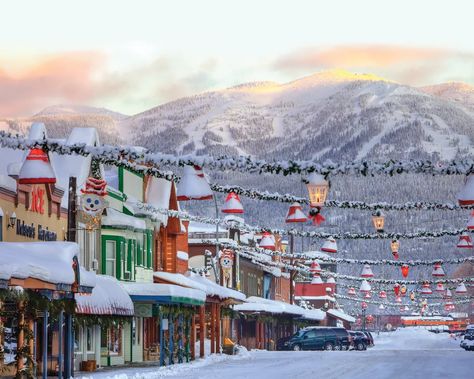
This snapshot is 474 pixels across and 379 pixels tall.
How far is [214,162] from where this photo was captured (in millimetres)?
29812

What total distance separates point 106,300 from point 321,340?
43.8m

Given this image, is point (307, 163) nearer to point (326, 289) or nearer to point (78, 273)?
point (78, 273)

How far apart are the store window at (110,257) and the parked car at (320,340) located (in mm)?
34537

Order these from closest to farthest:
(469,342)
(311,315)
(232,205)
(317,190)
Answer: (317,190), (232,205), (469,342), (311,315)

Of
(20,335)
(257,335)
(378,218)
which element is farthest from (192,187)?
(257,335)

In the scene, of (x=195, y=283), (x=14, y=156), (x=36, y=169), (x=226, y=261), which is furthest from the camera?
(x=226, y=261)

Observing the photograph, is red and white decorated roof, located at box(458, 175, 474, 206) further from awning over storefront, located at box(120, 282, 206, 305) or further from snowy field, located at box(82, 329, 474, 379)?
awning over storefront, located at box(120, 282, 206, 305)

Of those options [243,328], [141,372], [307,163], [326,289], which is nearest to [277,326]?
[243,328]

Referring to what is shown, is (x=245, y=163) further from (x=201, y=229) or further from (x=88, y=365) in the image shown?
(x=201, y=229)

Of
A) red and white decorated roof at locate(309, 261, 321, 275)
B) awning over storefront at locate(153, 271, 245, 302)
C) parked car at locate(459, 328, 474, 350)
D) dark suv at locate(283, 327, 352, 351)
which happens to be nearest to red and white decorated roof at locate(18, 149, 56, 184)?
awning over storefront at locate(153, 271, 245, 302)

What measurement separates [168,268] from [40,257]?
3126cm

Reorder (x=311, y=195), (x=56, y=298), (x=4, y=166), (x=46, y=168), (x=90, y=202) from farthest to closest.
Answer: (x=4, y=166)
(x=90, y=202)
(x=56, y=298)
(x=311, y=195)
(x=46, y=168)

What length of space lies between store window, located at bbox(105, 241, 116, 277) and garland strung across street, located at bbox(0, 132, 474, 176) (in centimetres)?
2547

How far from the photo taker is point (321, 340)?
8869cm
